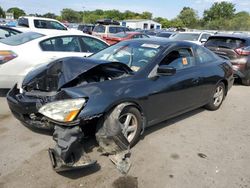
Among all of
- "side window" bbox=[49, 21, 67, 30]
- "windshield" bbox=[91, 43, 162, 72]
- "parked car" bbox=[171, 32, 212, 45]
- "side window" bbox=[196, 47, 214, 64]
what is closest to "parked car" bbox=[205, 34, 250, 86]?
"side window" bbox=[196, 47, 214, 64]

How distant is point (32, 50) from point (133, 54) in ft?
7.90

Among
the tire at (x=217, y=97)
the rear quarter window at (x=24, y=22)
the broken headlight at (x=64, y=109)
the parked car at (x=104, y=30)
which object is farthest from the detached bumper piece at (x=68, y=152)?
the parked car at (x=104, y=30)

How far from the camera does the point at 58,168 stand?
2.80 m

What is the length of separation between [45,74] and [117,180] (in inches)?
76.8

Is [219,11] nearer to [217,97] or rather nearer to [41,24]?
[41,24]

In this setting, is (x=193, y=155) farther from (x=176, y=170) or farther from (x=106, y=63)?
(x=106, y=63)

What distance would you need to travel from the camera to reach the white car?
5188mm

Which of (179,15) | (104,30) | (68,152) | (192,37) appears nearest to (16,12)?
(179,15)

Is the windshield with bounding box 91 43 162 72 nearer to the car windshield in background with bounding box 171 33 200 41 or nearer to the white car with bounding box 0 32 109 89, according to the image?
the white car with bounding box 0 32 109 89

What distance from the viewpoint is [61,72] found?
3.69 metres

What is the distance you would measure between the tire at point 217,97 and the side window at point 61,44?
10.8 feet

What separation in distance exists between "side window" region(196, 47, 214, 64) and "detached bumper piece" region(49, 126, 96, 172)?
2944mm

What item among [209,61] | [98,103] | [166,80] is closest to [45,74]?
[98,103]

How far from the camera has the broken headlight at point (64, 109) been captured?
294 centimetres
